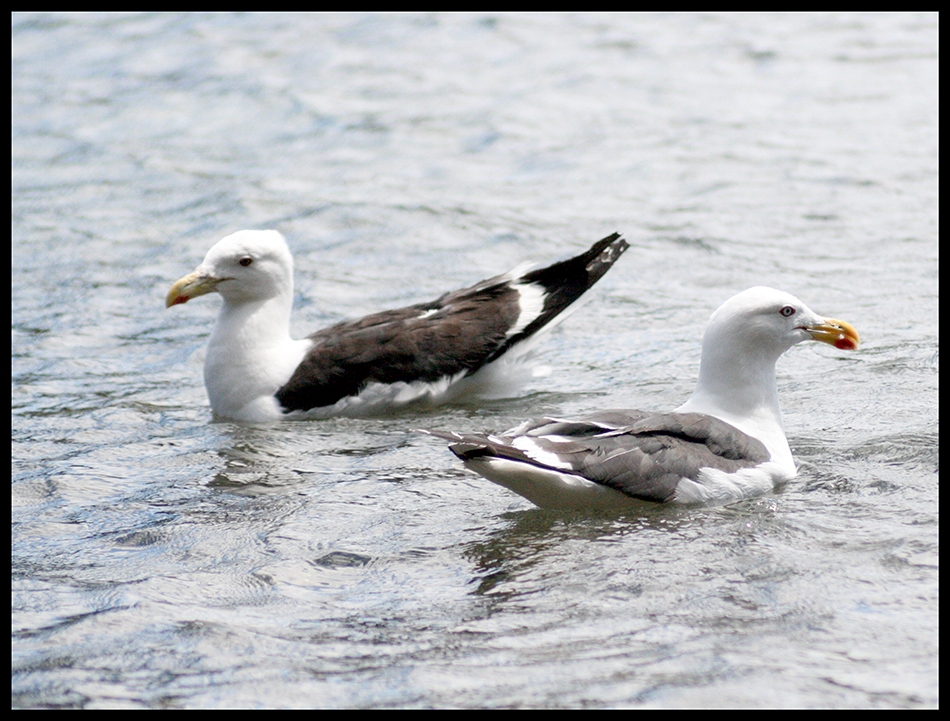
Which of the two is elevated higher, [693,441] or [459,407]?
[693,441]

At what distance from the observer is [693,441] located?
20.0ft

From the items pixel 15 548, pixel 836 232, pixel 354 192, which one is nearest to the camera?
pixel 15 548

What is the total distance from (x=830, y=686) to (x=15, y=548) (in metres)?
3.58

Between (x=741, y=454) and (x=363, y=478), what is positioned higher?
(x=741, y=454)

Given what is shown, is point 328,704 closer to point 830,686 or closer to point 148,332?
point 830,686

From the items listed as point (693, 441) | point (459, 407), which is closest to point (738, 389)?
point (693, 441)

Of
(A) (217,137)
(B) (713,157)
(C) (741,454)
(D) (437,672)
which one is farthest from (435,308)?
(A) (217,137)

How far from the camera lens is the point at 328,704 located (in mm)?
4387

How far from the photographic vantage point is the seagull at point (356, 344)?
7.96 metres

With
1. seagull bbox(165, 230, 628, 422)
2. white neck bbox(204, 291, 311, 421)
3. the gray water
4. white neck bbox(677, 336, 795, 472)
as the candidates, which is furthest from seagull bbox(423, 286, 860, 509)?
white neck bbox(204, 291, 311, 421)

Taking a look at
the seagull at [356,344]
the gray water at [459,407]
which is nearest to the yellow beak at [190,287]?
the seagull at [356,344]

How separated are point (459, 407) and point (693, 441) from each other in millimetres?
2405

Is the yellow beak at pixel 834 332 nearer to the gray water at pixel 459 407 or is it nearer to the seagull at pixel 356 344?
the gray water at pixel 459 407

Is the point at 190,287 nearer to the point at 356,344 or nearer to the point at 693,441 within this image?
the point at 356,344
